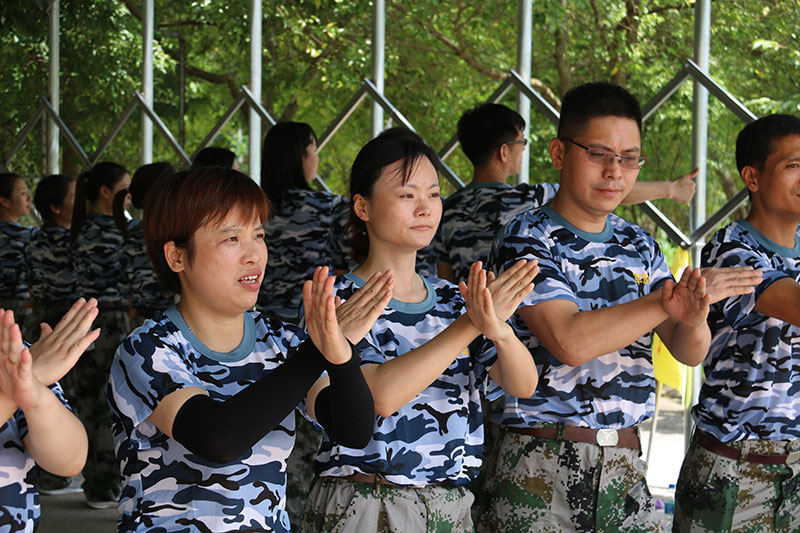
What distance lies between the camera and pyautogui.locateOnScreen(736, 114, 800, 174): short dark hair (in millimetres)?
2457

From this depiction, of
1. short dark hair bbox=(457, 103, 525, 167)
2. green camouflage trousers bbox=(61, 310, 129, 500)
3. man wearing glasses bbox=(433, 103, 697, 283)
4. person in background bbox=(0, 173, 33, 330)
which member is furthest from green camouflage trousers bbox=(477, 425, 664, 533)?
person in background bbox=(0, 173, 33, 330)

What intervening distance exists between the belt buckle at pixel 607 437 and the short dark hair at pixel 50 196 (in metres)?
3.53

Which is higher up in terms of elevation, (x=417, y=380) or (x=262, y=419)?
(x=417, y=380)

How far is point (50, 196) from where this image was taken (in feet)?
15.8

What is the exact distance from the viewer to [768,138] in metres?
2.47

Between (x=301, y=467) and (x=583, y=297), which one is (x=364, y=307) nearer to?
(x=583, y=297)

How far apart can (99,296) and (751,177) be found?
306 cm

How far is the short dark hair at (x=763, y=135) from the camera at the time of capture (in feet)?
8.06

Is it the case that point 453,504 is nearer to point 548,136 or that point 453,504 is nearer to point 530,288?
point 530,288

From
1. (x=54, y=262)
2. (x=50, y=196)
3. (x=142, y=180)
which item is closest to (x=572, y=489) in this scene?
(x=142, y=180)

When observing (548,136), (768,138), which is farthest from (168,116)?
(768,138)

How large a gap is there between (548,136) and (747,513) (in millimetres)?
7374

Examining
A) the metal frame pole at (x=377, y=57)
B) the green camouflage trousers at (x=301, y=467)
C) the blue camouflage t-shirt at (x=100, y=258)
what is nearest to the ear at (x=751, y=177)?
the green camouflage trousers at (x=301, y=467)

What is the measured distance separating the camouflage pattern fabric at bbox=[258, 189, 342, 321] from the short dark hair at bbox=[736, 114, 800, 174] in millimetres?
1647
